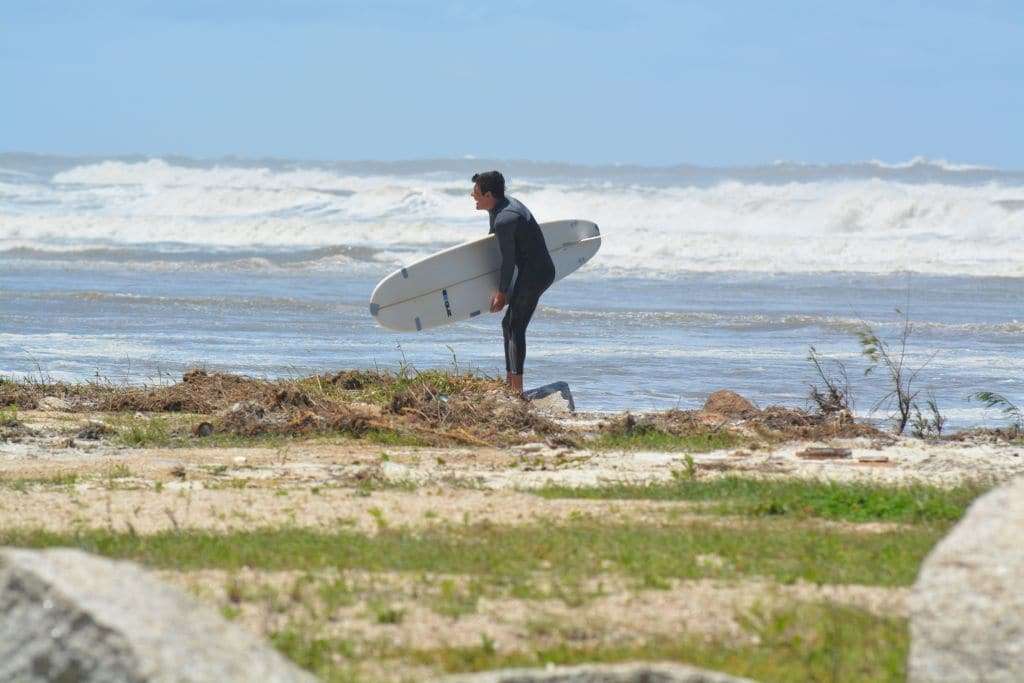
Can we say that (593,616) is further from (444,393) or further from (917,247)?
(917,247)

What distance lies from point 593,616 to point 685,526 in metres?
2.08

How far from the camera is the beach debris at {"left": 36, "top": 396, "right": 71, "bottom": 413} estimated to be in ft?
42.7

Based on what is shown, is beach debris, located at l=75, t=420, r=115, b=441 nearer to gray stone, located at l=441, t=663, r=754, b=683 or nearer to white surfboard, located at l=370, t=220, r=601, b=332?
white surfboard, located at l=370, t=220, r=601, b=332

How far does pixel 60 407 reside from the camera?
13117mm

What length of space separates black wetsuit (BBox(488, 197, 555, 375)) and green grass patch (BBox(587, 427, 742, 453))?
5.72ft

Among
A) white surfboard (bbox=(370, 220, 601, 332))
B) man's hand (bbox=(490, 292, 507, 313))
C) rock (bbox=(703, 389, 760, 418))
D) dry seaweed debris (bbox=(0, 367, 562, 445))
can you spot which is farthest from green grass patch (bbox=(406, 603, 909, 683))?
white surfboard (bbox=(370, 220, 601, 332))

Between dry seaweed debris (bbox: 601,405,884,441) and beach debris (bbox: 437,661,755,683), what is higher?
beach debris (bbox: 437,661,755,683)

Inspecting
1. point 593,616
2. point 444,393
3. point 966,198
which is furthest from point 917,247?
point 593,616

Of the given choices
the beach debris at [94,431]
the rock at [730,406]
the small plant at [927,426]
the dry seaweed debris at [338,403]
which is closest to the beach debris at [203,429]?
the dry seaweed debris at [338,403]

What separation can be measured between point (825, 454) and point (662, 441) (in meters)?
1.25

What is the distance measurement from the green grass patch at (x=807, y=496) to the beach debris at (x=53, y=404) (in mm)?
5316

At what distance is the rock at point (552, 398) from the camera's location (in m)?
13.4

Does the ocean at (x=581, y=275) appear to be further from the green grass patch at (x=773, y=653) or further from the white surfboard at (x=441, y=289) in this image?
the green grass patch at (x=773, y=653)

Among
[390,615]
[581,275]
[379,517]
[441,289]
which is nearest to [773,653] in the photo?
[390,615]
